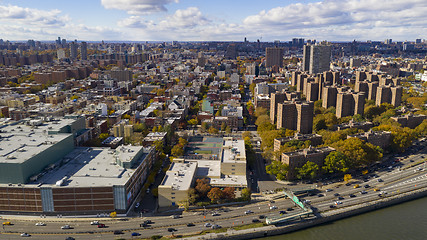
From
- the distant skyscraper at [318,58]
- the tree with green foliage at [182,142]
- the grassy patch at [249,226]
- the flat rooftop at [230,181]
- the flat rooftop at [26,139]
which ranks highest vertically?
the distant skyscraper at [318,58]

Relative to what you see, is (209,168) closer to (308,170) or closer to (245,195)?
(245,195)

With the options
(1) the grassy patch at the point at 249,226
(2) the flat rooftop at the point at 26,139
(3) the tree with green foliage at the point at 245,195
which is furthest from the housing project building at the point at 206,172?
(2) the flat rooftop at the point at 26,139

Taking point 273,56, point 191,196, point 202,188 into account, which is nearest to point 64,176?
point 191,196

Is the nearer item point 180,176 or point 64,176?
point 64,176

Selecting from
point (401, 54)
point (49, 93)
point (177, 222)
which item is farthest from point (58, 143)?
point (401, 54)

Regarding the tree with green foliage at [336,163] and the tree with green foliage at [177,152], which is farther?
the tree with green foliage at [177,152]

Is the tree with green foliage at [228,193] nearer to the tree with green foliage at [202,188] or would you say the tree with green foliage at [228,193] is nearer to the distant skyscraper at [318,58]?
the tree with green foliage at [202,188]

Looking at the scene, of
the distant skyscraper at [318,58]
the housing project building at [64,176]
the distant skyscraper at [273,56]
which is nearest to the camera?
the housing project building at [64,176]
